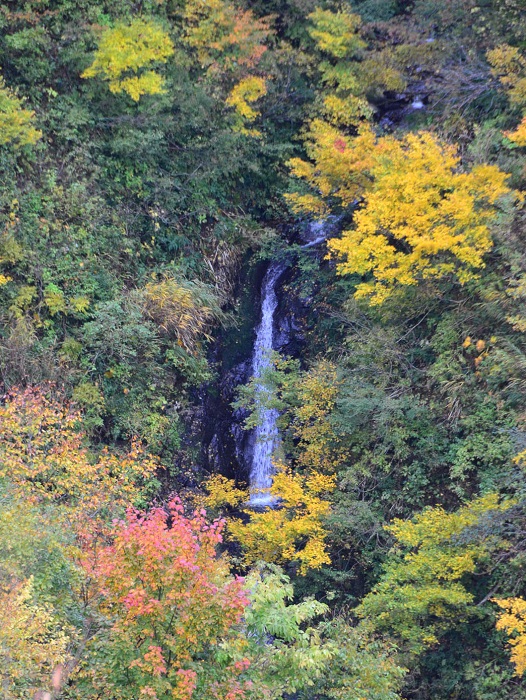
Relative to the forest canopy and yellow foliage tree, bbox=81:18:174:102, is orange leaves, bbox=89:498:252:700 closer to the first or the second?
the forest canopy

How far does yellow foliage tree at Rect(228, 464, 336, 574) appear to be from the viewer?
14711 millimetres

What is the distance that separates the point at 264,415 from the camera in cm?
1827

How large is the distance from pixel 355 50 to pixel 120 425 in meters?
11.9

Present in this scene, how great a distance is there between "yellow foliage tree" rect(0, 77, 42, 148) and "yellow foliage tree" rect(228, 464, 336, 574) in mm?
9350

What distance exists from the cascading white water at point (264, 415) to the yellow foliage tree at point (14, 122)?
7.37 metres

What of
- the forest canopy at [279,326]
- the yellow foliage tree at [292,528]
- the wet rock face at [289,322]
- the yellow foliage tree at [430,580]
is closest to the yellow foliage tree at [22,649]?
the forest canopy at [279,326]

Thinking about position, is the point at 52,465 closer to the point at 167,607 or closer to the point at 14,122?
the point at 167,607

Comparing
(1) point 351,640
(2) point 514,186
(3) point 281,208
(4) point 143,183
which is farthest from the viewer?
(3) point 281,208

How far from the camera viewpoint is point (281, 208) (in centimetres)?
2131

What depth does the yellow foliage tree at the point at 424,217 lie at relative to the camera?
1416cm

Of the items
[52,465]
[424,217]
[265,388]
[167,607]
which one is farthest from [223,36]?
[167,607]

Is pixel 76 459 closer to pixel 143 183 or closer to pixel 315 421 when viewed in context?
pixel 315 421

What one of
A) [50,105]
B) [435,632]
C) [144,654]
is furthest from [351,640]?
[50,105]

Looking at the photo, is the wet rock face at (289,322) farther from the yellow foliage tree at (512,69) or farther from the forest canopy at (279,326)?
the yellow foliage tree at (512,69)
